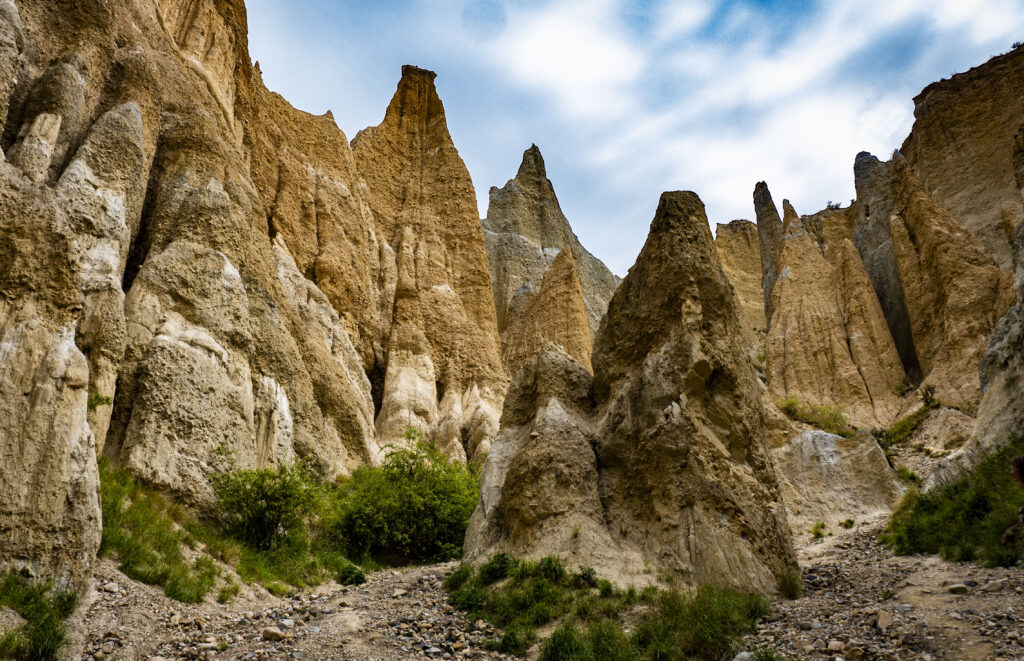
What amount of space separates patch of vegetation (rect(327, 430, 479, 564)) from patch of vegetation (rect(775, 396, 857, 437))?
2349cm

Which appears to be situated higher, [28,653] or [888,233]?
[888,233]

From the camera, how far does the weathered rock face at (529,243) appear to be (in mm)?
54125

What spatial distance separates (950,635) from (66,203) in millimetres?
17996

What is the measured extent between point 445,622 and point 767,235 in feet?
216

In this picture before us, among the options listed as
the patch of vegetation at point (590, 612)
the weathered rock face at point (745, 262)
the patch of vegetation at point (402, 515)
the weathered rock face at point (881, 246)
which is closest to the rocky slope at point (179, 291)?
the patch of vegetation at point (402, 515)

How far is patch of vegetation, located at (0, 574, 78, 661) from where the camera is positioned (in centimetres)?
656

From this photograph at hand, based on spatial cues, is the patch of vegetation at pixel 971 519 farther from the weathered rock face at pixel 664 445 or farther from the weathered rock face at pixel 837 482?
the weathered rock face at pixel 837 482

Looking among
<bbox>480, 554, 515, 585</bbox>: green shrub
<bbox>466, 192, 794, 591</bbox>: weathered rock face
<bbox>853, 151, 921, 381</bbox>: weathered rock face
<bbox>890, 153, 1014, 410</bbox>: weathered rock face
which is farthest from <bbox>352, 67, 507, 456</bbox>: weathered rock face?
<bbox>853, 151, 921, 381</bbox>: weathered rock face

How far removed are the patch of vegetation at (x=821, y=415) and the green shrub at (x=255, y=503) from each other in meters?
28.5

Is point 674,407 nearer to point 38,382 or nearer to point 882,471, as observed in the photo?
point 38,382

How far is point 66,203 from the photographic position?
14383 millimetres

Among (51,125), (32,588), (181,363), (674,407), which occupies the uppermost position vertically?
(51,125)

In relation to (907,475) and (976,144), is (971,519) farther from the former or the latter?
(976,144)

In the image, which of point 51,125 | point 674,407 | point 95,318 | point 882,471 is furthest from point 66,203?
point 882,471
